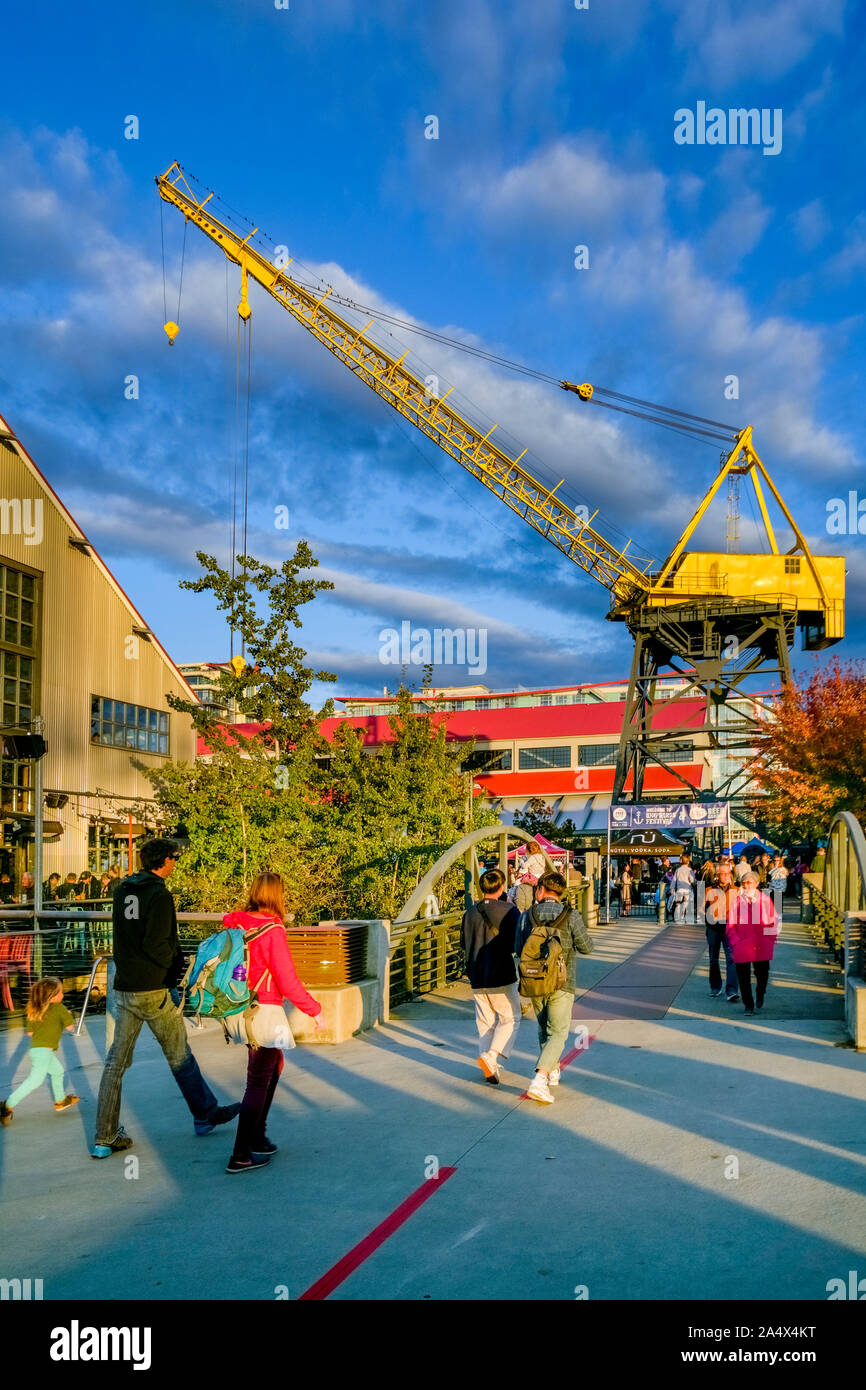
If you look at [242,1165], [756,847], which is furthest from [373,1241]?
[756,847]

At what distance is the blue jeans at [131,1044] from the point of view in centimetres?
645

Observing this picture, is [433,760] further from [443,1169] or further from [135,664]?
[443,1169]

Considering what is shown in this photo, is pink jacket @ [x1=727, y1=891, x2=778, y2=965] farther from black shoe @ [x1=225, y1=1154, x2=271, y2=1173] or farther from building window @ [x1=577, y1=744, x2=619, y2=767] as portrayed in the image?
building window @ [x1=577, y1=744, x2=619, y2=767]

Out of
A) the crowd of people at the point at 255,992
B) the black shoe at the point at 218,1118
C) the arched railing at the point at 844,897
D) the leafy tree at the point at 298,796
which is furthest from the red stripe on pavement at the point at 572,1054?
the leafy tree at the point at 298,796

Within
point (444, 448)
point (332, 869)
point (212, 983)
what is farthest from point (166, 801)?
point (444, 448)

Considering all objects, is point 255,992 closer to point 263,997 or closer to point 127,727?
point 263,997

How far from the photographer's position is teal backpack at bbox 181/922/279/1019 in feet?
20.2

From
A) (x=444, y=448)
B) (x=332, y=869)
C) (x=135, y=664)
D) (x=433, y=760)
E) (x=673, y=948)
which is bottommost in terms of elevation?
(x=673, y=948)

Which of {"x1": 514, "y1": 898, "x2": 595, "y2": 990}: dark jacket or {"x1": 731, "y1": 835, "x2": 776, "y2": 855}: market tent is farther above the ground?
{"x1": 514, "y1": 898, "x2": 595, "y2": 990}: dark jacket

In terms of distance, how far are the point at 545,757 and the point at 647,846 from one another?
90.5ft

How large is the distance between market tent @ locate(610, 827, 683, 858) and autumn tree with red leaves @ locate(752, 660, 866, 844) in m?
2.98

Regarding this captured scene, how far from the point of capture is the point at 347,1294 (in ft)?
14.3

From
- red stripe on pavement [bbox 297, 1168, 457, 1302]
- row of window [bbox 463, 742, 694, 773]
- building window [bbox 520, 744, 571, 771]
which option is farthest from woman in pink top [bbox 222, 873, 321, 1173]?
building window [bbox 520, 744, 571, 771]
